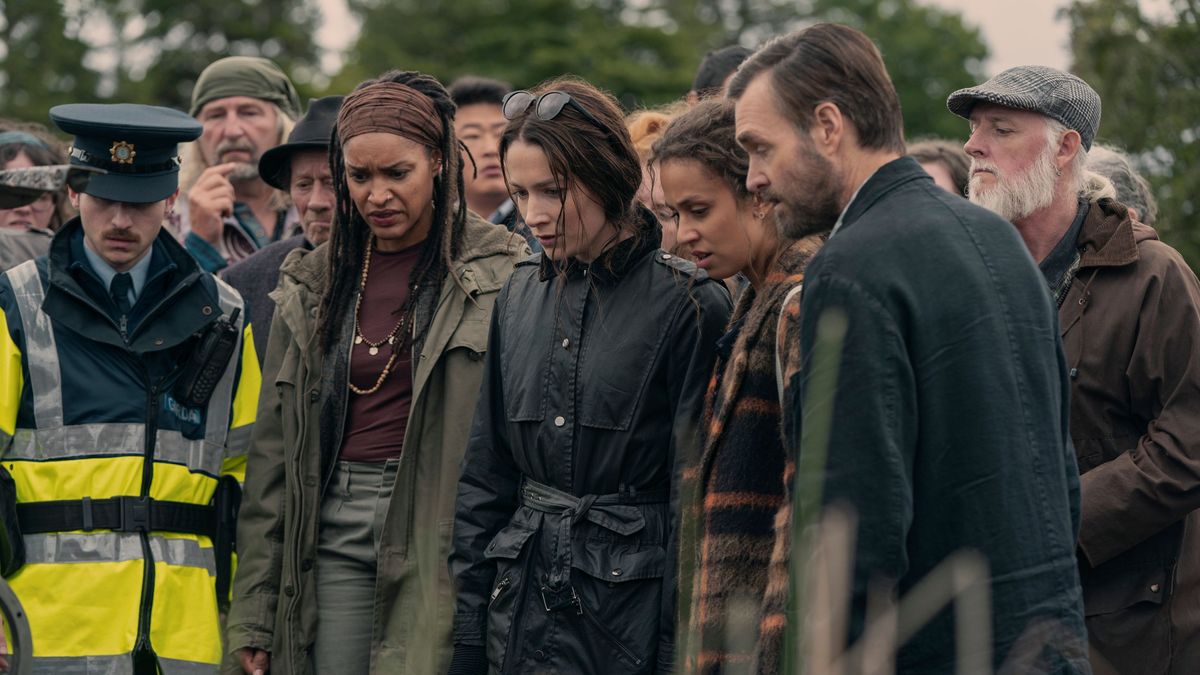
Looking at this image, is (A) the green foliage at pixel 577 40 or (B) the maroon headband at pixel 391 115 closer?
(B) the maroon headband at pixel 391 115

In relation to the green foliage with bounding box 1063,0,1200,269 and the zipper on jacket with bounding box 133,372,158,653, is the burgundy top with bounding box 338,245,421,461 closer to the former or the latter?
the zipper on jacket with bounding box 133,372,158,653

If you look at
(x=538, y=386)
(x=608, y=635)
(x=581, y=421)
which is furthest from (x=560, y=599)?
(x=538, y=386)

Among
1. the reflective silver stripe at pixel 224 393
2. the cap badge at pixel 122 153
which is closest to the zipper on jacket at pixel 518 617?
the reflective silver stripe at pixel 224 393

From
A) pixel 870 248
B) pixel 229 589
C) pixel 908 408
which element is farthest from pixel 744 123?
pixel 229 589

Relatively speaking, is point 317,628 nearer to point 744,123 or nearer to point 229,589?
point 229,589

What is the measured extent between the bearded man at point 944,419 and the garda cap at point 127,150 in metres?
2.64

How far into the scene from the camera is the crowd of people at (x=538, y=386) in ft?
11.0

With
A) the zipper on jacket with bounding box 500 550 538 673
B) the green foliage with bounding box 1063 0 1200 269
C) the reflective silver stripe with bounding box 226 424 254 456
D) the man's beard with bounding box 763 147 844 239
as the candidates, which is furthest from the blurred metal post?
the green foliage with bounding box 1063 0 1200 269

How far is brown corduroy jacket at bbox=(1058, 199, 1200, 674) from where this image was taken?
440 centimetres

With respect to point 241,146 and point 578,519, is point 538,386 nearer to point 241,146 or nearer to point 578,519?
point 578,519

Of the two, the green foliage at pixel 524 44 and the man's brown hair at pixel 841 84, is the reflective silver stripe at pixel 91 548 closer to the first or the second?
the man's brown hair at pixel 841 84

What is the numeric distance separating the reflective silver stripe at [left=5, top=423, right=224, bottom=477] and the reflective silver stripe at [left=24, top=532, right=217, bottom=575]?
0.76ft

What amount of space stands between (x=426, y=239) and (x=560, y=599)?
1460 mm

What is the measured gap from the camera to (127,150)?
4930 mm
